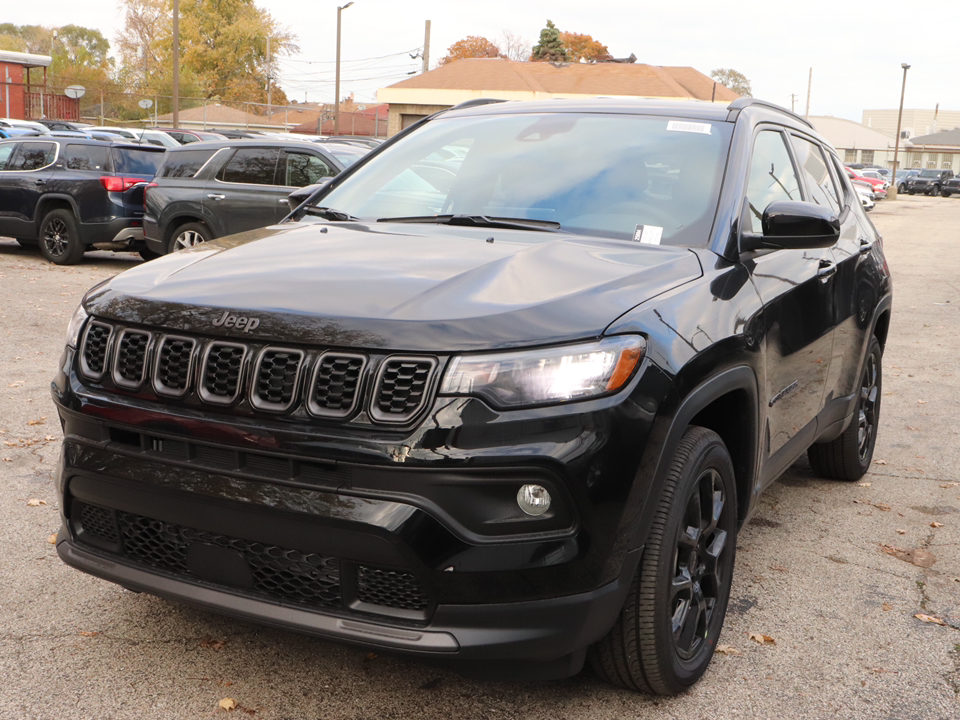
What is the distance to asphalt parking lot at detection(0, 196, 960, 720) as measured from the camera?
3004 millimetres

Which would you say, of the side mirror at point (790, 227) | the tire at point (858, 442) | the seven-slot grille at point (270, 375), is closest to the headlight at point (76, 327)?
the seven-slot grille at point (270, 375)

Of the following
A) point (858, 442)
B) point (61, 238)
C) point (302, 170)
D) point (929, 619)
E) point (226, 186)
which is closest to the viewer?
point (929, 619)

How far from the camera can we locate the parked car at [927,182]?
65875 millimetres

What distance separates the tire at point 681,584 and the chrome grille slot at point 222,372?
117 cm

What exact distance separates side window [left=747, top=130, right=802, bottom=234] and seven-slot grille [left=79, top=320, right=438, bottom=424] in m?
1.75

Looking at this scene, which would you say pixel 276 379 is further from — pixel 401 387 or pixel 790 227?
pixel 790 227

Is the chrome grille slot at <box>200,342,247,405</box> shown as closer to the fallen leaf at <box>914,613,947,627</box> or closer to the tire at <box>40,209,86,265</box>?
the fallen leaf at <box>914,613,947,627</box>

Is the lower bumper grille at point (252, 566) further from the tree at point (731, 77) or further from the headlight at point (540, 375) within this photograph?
the tree at point (731, 77)

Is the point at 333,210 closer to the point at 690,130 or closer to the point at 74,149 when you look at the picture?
the point at 690,130

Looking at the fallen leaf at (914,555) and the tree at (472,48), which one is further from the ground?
the tree at (472,48)

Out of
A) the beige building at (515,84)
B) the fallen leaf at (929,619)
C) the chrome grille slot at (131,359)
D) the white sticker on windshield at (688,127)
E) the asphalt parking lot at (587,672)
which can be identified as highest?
the beige building at (515,84)

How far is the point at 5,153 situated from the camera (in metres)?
14.9

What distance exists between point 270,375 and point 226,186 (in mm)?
10731

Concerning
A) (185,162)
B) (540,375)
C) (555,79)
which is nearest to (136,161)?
(185,162)
